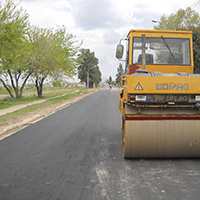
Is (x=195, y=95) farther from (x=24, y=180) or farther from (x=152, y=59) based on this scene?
(x=24, y=180)

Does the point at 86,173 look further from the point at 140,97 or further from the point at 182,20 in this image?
the point at 182,20

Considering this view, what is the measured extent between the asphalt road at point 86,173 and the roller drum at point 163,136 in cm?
30

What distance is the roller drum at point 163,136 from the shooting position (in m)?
4.92

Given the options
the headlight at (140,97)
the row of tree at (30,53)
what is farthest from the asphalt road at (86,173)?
the row of tree at (30,53)

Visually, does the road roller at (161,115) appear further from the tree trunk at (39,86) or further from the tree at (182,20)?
the tree at (182,20)

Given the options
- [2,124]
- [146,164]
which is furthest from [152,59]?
[2,124]

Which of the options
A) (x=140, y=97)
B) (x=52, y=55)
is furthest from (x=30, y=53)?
(x=140, y=97)

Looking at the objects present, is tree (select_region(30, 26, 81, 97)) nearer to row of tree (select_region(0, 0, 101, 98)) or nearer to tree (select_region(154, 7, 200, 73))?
row of tree (select_region(0, 0, 101, 98))

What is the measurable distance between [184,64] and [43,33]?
22.2 m

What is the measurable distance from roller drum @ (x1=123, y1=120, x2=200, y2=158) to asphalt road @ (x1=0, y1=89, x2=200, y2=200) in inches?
11.8

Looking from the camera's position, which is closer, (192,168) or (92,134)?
(192,168)

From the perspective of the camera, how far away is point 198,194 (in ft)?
12.0

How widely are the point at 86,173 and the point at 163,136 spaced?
1593mm

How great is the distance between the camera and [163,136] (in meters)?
4.96
